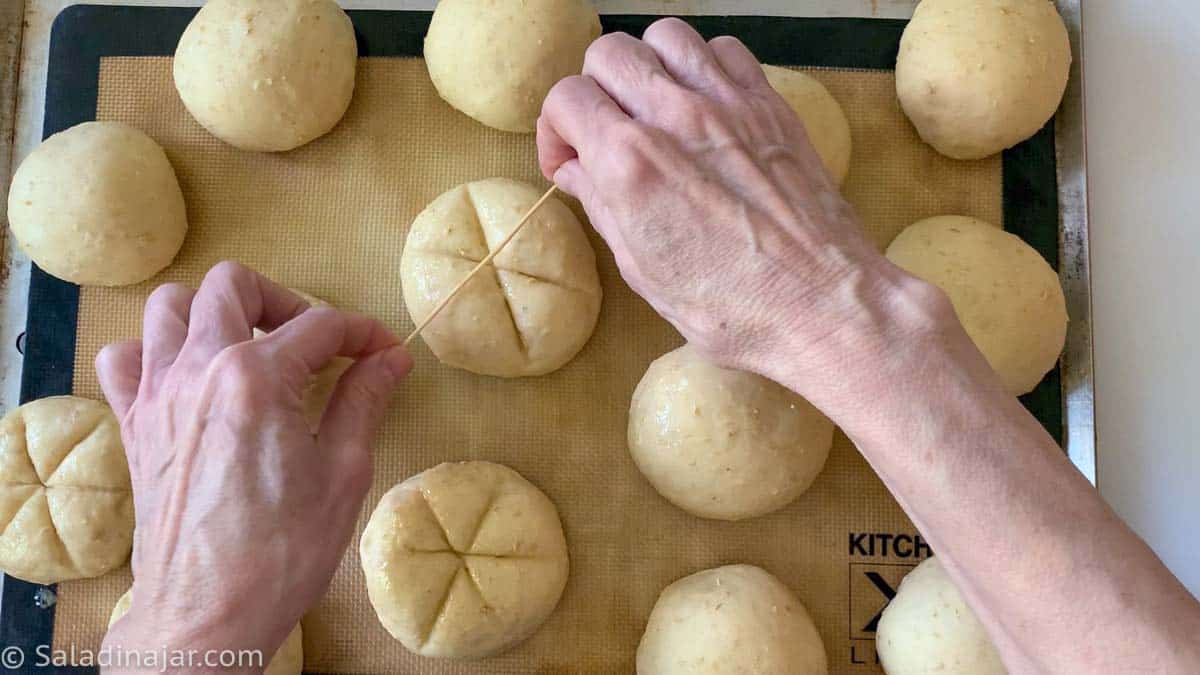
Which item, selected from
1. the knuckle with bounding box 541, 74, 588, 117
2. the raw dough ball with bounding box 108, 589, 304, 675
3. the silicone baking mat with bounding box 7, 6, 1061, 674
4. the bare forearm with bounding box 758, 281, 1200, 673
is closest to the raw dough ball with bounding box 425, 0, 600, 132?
the silicone baking mat with bounding box 7, 6, 1061, 674

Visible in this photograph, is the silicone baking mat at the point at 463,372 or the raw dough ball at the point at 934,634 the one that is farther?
the silicone baking mat at the point at 463,372

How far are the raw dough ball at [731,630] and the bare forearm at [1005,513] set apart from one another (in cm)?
72

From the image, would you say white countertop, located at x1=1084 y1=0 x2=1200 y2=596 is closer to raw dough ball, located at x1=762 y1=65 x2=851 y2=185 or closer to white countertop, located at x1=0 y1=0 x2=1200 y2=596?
white countertop, located at x1=0 y1=0 x2=1200 y2=596

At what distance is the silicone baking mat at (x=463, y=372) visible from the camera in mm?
2211

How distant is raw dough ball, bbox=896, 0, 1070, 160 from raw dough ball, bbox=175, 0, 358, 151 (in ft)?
4.99

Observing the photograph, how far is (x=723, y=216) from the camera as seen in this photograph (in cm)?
143

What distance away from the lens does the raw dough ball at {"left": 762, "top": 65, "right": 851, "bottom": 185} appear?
217cm

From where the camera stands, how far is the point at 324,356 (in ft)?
5.37

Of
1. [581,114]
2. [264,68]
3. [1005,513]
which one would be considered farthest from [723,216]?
[264,68]

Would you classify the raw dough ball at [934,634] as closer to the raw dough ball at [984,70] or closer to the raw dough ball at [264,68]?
the raw dough ball at [984,70]

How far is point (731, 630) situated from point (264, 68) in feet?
5.91

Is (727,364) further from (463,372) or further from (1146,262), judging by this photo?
(1146,262)

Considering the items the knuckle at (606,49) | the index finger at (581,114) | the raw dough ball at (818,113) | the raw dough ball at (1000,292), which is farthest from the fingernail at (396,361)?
the raw dough ball at (1000,292)

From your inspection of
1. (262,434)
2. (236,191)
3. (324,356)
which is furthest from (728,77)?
(236,191)
